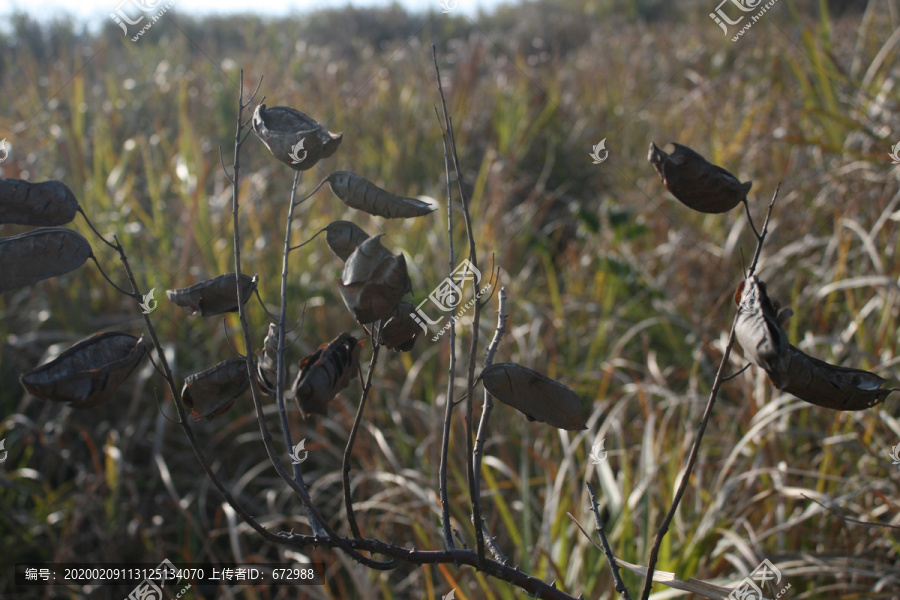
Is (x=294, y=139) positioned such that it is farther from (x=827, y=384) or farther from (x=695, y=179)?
(x=827, y=384)

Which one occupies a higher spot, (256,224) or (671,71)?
(671,71)

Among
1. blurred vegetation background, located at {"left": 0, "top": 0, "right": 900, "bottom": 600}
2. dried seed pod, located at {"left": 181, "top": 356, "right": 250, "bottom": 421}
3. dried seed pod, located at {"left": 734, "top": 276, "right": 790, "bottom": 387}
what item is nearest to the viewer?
dried seed pod, located at {"left": 734, "top": 276, "right": 790, "bottom": 387}

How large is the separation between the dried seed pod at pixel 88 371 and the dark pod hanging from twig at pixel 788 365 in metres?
0.42

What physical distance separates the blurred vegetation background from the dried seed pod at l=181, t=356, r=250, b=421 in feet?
1.07

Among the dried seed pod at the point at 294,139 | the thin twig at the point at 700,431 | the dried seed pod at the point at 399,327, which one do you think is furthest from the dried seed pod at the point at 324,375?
the thin twig at the point at 700,431

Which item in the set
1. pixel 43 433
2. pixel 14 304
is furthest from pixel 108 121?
pixel 43 433

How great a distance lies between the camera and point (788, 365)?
44 centimetres

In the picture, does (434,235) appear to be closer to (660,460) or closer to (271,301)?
(271,301)

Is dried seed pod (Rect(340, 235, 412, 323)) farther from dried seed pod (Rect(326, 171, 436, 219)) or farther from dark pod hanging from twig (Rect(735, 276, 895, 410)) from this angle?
dark pod hanging from twig (Rect(735, 276, 895, 410))

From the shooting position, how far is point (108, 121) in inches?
145

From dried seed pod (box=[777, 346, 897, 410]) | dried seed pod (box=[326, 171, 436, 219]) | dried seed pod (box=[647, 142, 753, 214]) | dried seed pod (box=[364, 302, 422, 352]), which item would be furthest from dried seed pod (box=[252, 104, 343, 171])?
dried seed pod (box=[777, 346, 897, 410])

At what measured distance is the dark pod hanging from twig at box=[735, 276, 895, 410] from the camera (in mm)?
431

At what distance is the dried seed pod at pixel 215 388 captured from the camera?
54 cm

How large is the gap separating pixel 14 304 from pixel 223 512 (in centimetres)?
119
